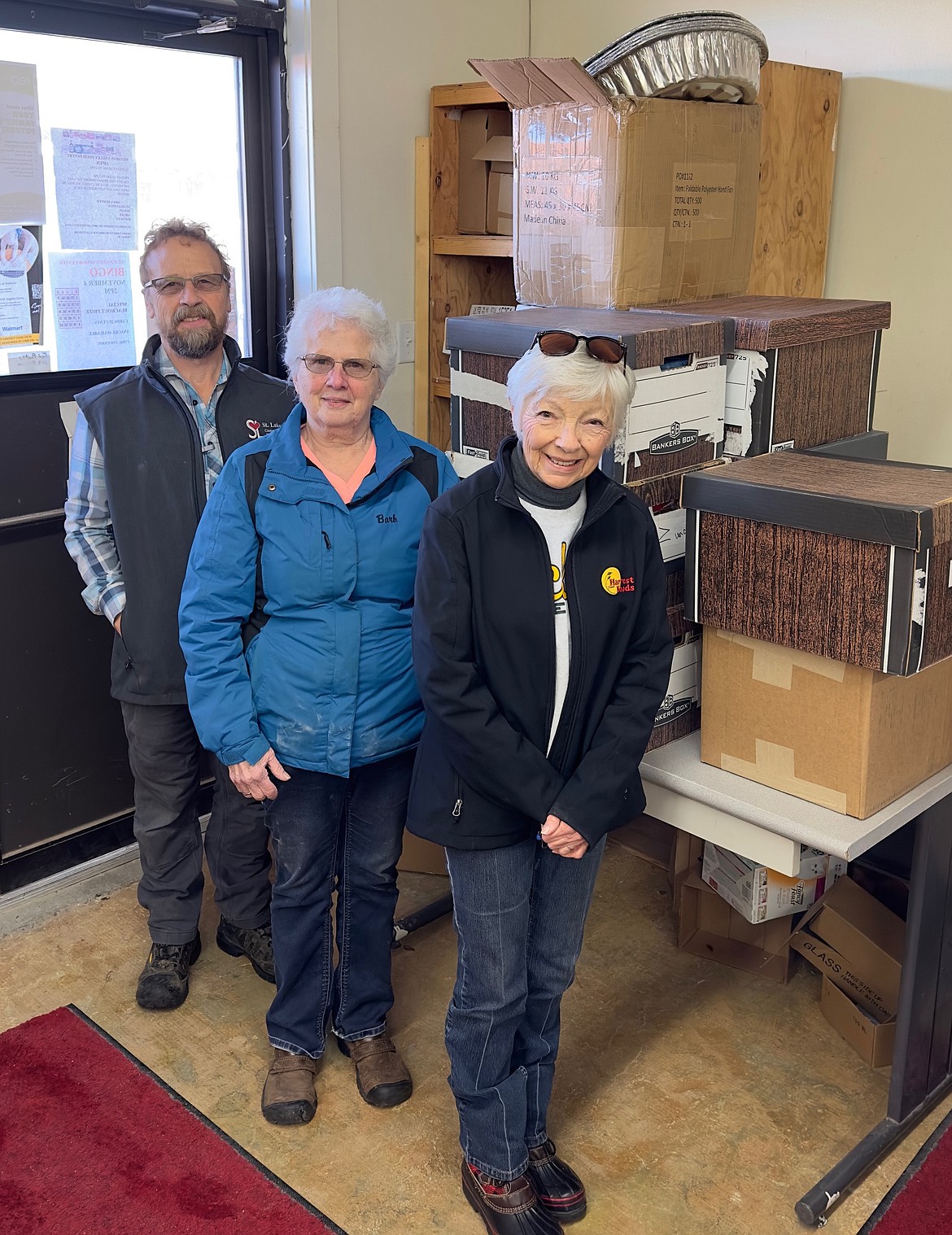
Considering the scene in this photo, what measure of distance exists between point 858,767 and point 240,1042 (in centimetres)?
134

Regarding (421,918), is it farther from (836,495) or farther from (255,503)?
(836,495)

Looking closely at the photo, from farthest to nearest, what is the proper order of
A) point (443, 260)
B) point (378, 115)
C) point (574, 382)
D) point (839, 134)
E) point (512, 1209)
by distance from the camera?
point (443, 260), point (378, 115), point (839, 134), point (512, 1209), point (574, 382)

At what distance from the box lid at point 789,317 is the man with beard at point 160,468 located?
2.88 ft

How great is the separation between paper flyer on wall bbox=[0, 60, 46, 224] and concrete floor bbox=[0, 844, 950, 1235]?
1.60 meters

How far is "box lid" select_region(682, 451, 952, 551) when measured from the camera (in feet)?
5.21

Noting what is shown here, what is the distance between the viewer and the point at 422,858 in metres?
2.93

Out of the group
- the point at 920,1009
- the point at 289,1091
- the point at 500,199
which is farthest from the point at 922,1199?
the point at 500,199

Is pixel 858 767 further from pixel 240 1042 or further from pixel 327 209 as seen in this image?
pixel 327 209

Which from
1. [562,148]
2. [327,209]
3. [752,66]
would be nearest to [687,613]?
[562,148]

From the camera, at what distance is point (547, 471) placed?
1608mm

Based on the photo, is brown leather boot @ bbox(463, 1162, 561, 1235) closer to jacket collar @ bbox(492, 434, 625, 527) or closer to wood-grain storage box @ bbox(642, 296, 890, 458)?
jacket collar @ bbox(492, 434, 625, 527)

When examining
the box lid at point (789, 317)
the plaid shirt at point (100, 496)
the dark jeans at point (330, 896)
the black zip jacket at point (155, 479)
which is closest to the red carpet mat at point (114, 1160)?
the dark jeans at point (330, 896)

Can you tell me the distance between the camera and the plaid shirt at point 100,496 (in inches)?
86.2

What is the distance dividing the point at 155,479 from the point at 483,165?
1416 millimetres
